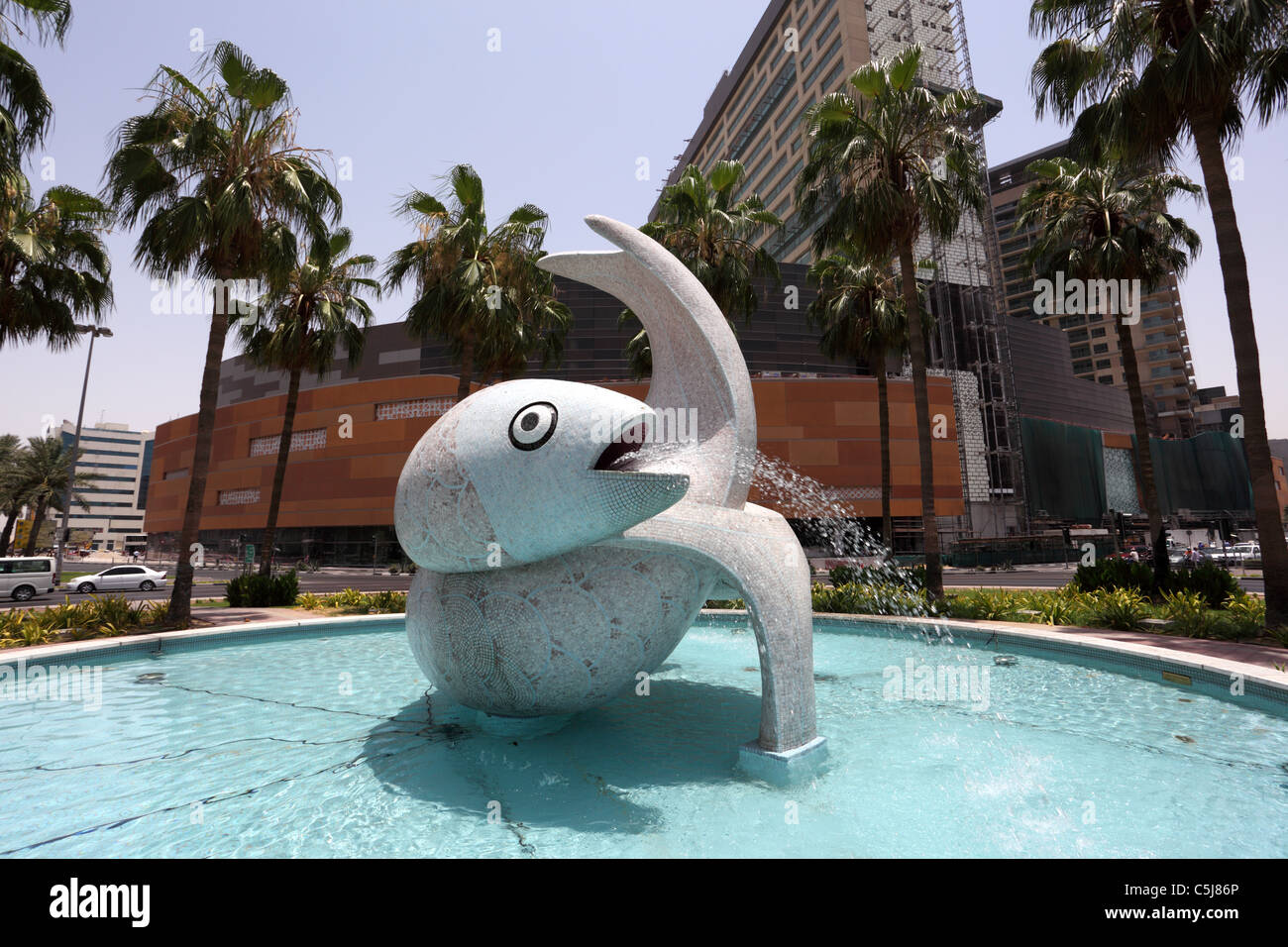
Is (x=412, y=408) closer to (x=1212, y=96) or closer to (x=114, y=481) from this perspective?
(x=1212, y=96)

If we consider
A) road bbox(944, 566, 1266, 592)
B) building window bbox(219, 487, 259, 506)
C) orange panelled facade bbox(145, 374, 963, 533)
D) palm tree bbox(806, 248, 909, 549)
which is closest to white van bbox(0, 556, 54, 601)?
orange panelled facade bbox(145, 374, 963, 533)

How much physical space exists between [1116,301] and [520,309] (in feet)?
55.6

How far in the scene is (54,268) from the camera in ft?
55.0

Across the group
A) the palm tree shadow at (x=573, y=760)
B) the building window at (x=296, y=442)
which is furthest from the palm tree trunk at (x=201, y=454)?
the building window at (x=296, y=442)

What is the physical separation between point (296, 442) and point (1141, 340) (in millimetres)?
115571

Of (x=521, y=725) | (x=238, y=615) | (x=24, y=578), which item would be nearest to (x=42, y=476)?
(x=24, y=578)

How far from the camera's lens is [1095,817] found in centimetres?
411

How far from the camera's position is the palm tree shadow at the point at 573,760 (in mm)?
4340

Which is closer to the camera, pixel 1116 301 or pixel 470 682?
pixel 470 682

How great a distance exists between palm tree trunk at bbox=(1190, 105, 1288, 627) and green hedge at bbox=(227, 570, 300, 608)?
22275 millimetres

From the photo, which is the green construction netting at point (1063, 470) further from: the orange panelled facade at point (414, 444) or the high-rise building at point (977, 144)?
the orange panelled facade at point (414, 444)

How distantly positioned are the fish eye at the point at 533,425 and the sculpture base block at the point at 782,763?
301cm
